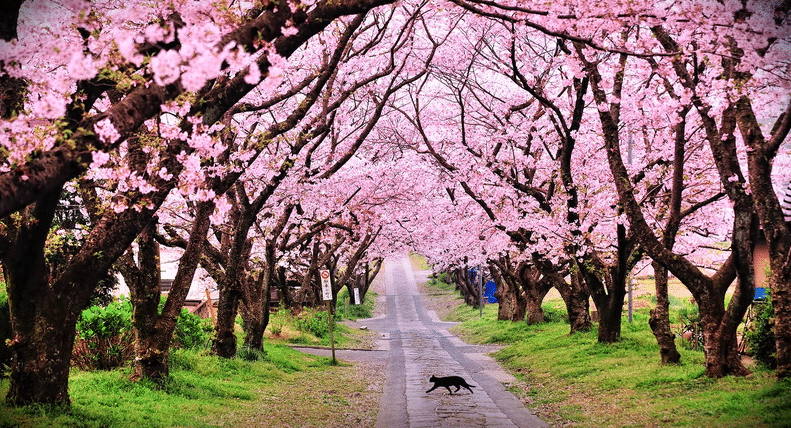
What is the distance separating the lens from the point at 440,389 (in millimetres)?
14766

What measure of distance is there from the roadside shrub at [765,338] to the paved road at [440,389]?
163 inches

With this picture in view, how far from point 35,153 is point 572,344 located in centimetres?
1724

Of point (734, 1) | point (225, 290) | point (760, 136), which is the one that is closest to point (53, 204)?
point (225, 290)

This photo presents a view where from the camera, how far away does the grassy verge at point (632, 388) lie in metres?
9.43

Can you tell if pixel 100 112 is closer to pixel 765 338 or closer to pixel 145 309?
pixel 145 309

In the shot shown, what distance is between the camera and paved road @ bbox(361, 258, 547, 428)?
1130cm

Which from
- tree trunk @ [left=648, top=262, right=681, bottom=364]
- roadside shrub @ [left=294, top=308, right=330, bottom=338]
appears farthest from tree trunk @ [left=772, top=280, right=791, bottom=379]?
roadside shrub @ [left=294, top=308, right=330, bottom=338]

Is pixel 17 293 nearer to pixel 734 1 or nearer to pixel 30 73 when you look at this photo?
pixel 30 73

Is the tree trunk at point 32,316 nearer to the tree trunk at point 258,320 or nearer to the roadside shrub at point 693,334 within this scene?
the tree trunk at point 258,320

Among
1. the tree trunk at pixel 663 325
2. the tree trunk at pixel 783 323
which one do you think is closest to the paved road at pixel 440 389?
the tree trunk at pixel 663 325

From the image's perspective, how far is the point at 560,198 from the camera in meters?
19.2

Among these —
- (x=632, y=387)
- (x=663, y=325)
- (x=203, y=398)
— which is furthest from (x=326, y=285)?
(x=632, y=387)

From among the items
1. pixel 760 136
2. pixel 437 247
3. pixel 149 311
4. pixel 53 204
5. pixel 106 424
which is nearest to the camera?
pixel 53 204

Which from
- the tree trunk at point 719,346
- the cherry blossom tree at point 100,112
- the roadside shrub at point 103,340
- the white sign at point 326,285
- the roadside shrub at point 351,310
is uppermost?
the cherry blossom tree at point 100,112
